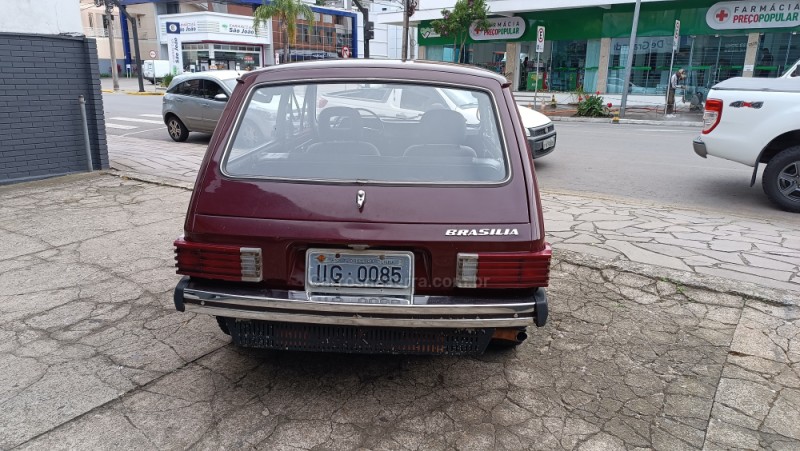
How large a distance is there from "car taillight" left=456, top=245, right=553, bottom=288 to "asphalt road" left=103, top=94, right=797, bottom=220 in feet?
17.1

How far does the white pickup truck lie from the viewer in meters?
6.80

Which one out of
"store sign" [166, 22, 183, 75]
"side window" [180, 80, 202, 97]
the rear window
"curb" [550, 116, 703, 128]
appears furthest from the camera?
"store sign" [166, 22, 183, 75]

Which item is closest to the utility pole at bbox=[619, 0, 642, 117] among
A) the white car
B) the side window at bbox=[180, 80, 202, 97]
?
the side window at bbox=[180, 80, 202, 97]

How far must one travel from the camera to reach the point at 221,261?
9.22 feet

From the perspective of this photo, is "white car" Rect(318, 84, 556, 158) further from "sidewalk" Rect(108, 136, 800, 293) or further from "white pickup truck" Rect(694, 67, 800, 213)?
"white pickup truck" Rect(694, 67, 800, 213)

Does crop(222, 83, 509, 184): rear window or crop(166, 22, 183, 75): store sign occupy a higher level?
crop(166, 22, 183, 75): store sign

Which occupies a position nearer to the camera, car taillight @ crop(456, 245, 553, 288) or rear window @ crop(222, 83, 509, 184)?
car taillight @ crop(456, 245, 553, 288)

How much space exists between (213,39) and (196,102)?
120 ft

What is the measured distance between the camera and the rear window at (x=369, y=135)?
117 inches

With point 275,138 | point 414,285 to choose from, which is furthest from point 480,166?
point 275,138

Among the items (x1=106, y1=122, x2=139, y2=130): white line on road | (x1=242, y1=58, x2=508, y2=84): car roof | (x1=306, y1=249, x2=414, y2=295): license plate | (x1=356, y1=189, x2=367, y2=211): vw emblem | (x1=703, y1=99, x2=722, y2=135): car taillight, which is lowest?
(x1=106, y1=122, x2=139, y2=130): white line on road

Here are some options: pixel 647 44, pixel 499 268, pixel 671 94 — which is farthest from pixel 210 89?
pixel 647 44

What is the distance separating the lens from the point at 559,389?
314 centimetres

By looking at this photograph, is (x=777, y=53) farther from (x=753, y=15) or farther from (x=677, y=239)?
(x=677, y=239)
